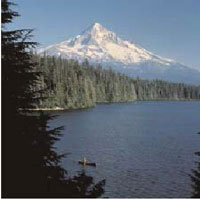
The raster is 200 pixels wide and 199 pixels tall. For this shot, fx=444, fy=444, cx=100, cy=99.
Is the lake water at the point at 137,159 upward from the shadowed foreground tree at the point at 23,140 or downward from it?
downward

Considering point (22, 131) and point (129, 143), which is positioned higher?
point (22, 131)

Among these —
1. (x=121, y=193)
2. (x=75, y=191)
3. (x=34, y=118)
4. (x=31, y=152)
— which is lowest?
(x=121, y=193)

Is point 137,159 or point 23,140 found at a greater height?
point 23,140

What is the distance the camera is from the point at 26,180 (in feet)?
30.0

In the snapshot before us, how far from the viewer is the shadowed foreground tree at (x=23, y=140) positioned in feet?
29.2

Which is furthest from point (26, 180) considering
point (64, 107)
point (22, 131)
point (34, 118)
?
point (64, 107)

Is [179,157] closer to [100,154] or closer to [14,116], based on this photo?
[100,154]

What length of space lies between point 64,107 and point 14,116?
156m

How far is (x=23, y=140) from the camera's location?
955 centimetres

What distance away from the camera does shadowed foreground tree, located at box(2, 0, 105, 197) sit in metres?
8.89

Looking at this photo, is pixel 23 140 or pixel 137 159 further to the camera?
pixel 137 159

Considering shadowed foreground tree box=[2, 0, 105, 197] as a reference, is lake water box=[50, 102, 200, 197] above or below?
below

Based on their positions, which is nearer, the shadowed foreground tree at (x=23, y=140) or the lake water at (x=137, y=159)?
the shadowed foreground tree at (x=23, y=140)

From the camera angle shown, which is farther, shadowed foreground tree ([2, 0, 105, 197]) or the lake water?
the lake water
